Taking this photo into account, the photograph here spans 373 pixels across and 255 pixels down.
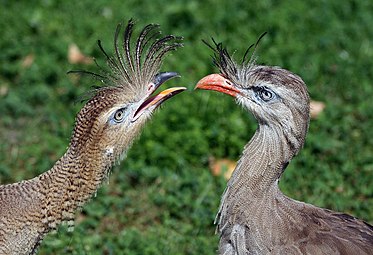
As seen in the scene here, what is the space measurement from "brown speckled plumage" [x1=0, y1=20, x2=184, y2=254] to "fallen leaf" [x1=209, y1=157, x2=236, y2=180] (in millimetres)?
1871

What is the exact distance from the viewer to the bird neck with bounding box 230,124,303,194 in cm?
391

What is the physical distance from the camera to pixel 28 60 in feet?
22.6

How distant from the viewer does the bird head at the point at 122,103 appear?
3.67m

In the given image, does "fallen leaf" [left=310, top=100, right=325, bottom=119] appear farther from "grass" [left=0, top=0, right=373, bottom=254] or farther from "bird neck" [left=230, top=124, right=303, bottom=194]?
"bird neck" [left=230, top=124, right=303, bottom=194]

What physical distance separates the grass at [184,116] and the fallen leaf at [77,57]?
60mm

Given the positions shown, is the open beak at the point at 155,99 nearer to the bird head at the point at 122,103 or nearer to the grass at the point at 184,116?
the bird head at the point at 122,103

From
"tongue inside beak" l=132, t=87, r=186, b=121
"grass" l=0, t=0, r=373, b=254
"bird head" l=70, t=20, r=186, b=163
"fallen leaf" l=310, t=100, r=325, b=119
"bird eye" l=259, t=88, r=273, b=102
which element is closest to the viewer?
"bird head" l=70, t=20, r=186, b=163

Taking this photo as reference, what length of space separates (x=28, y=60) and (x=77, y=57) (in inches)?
16.4

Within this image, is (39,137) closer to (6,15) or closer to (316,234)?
(6,15)

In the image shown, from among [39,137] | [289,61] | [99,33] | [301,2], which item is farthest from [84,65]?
[301,2]

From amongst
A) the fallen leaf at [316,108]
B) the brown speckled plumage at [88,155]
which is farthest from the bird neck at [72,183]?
the fallen leaf at [316,108]

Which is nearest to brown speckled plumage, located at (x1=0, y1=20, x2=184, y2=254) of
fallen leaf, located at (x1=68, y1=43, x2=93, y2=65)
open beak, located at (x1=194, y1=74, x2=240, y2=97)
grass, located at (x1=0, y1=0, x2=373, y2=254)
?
open beak, located at (x1=194, y1=74, x2=240, y2=97)

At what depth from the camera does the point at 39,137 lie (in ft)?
19.7

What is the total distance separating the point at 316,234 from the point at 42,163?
7.94 feet
